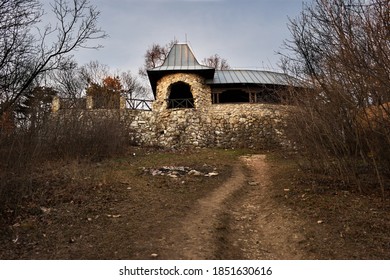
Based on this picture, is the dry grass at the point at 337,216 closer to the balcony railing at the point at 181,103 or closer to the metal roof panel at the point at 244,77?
the balcony railing at the point at 181,103

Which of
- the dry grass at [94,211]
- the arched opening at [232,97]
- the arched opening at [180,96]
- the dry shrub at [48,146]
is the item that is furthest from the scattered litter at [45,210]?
the arched opening at [232,97]

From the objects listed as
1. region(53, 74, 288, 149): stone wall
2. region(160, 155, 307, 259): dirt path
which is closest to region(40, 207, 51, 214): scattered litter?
region(160, 155, 307, 259): dirt path

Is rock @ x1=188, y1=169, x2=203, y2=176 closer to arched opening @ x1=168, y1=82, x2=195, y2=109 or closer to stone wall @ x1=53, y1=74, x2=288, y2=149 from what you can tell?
stone wall @ x1=53, y1=74, x2=288, y2=149

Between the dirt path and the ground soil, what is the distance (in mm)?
16

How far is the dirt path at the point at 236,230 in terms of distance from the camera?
175 inches

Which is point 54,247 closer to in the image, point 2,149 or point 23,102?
point 2,149

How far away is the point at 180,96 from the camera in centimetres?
2073

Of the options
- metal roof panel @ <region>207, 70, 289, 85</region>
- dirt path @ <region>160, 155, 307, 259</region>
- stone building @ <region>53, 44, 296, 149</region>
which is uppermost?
metal roof panel @ <region>207, 70, 289, 85</region>

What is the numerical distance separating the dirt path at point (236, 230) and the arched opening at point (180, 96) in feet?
34.2

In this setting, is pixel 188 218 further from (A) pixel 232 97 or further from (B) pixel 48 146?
(A) pixel 232 97

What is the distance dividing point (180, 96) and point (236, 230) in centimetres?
1596

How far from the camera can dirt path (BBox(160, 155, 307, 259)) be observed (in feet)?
14.6

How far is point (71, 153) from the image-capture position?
35.3 ft

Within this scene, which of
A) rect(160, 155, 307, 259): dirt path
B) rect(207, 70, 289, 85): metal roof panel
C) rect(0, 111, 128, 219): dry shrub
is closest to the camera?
rect(160, 155, 307, 259): dirt path
